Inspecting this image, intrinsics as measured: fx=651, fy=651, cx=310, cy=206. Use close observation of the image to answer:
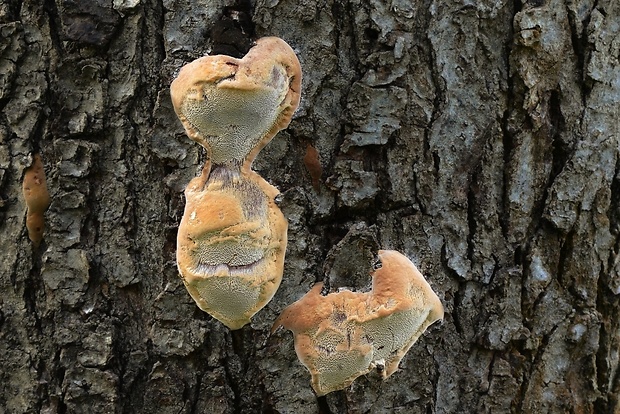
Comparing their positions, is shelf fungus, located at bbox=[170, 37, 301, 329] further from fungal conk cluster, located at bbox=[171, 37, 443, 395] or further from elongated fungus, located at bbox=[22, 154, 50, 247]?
elongated fungus, located at bbox=[22, 154, 50, 247]

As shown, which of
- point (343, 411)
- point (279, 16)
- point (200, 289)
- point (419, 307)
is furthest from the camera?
point (343, 411)

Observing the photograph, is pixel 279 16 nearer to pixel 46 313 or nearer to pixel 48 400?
pixel 46 313

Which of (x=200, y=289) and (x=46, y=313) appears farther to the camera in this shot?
(x=46, y=313)

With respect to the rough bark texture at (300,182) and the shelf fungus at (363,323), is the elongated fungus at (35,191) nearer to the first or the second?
Answer: the rough bark texture at (300,182)

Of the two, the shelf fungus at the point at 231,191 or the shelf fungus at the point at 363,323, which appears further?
the shelf fungus at the point at 363,323

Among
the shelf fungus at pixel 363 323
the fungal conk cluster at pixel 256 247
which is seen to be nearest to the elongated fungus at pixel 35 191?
the fungal conk cluster at pixel 256 247

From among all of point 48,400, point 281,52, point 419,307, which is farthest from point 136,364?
point 281,52

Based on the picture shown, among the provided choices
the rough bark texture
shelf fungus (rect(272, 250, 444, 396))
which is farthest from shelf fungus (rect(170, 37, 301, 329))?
the rough bark texture
